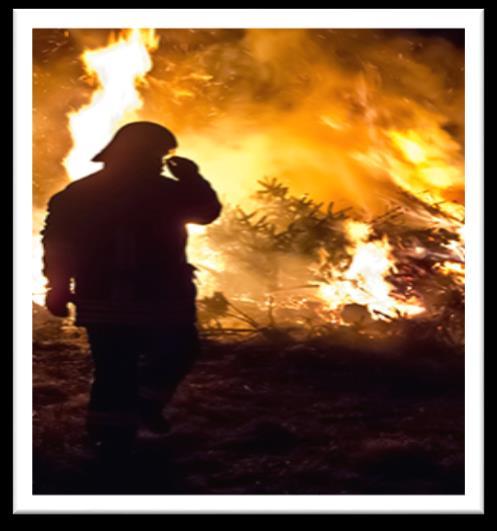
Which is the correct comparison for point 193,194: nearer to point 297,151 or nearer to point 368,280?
point 297,151

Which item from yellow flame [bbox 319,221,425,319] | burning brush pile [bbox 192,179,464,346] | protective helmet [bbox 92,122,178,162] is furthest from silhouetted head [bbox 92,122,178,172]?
yellow flame [bbox 319,221,425,319]

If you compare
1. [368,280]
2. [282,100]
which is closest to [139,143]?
[282,100]

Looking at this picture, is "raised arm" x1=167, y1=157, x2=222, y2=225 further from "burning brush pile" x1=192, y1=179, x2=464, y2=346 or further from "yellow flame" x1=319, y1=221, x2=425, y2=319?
"yellow flame" x1=319, y1=221, x2=425, y2=319

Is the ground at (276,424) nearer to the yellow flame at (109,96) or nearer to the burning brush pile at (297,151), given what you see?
the burning brush pile at (297,151)

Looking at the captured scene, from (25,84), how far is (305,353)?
138cm

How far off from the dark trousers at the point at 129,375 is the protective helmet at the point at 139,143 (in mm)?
604

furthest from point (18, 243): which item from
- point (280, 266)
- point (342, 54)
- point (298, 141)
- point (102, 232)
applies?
point (342, 54)

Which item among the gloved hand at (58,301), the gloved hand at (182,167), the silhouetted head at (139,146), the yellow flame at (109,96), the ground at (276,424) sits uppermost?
the yellow flame at (109,96)

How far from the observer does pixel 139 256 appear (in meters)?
1.90

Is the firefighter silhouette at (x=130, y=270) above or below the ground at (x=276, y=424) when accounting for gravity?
above

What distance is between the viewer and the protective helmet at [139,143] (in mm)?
1918

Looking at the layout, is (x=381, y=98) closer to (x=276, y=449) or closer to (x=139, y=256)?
(x=139, y=256)

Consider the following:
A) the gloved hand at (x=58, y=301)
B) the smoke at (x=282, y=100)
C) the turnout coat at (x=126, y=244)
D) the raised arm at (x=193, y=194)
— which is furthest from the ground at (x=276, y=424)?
the smoke at (x=282, y=100)

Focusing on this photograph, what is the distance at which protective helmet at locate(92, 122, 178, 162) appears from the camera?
192cm
